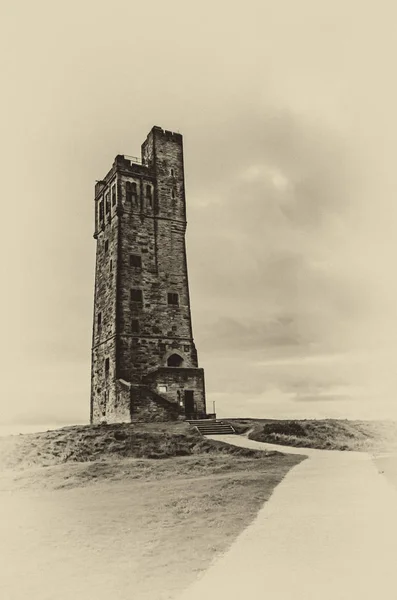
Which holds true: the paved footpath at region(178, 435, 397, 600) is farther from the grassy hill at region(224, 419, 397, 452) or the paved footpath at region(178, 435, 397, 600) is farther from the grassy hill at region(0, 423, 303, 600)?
the grassy hill at region(224, 419, 397, 452)

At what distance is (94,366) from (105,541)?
2917cm

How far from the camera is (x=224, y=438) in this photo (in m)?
27.5

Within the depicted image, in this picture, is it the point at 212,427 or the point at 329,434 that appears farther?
the point at 212,427

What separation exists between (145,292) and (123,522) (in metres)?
25.9

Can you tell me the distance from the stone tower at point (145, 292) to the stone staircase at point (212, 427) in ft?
8.13

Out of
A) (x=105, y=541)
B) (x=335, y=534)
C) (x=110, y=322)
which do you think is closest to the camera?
(x=335, y=534)

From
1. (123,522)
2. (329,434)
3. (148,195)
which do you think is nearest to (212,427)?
(329,434)

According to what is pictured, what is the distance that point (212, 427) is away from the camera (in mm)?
30750

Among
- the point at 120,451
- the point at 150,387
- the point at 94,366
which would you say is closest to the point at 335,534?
the point at 120,451

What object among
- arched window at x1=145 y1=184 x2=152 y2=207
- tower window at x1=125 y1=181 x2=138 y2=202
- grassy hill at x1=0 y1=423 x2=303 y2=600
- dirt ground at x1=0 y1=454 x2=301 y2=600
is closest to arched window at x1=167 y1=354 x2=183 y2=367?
grassy hill at x1=0 y1=423 x2=303 y2=600

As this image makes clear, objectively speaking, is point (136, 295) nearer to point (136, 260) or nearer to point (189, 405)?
point (136, 260)

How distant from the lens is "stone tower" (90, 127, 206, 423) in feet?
116

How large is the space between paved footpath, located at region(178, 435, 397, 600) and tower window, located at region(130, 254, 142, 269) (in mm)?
26108

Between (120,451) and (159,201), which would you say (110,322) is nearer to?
(159,201)
